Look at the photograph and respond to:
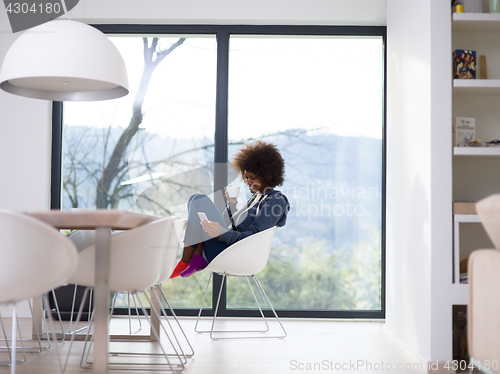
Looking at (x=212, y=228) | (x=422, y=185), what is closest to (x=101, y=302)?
(x=212, y=228)

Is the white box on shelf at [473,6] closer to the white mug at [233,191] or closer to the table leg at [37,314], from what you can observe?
the white mug at [233,191]

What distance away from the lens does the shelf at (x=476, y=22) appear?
2367 millimetres

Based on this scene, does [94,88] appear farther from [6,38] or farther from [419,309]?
[419,309]

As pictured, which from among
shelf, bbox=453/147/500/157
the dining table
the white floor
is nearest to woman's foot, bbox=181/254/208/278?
the white floor

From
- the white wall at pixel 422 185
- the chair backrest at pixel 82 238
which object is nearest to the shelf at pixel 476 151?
the white wall at pixel 422 185

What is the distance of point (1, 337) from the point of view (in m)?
2.80

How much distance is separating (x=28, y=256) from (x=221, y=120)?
2.29 meters


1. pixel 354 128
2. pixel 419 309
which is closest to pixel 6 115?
pixel 354 128

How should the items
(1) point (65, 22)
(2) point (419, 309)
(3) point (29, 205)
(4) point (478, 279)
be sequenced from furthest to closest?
1. (3) point (29, 205)
2. (2) point (419, 309)
3. (1) point (65, 22)
4. (4) point (478, 279)

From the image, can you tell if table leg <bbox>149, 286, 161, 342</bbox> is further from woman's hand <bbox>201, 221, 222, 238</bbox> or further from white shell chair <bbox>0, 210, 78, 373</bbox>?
white shell chair <bbox>0, 210, 78, 373</bbox>

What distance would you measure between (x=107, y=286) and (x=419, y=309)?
165cm

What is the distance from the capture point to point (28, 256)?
161 cm

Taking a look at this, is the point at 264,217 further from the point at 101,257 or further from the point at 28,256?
the point at 28,256

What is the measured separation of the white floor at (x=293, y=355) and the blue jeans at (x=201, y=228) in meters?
0.58
